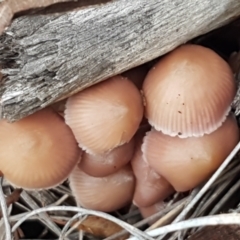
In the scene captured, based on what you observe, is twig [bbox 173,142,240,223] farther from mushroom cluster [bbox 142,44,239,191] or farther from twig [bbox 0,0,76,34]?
twig [bbox 0,0,76,34]

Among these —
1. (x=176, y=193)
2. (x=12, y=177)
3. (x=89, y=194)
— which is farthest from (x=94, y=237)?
(x=12, y=177)

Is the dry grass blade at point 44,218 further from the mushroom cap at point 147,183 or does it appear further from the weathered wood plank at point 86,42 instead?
the weathered wood plank at point 86,42

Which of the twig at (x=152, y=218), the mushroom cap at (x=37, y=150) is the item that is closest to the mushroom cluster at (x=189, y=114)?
the twig at (x=152, y=218)

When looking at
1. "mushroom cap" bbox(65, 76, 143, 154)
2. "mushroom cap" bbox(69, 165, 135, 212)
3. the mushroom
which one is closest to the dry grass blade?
"mushroom cap" bbox(69, 165, 135, 212)

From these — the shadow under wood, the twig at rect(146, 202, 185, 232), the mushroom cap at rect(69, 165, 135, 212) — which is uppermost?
the shadow under wood

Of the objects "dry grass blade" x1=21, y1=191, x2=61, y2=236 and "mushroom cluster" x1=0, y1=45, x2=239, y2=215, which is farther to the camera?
"dry grass blade" x1=21, y1=191, x2=61, y2=236

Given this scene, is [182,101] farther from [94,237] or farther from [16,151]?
[94,237]

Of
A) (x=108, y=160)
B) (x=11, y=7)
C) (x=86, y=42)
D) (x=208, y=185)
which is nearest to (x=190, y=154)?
(x=208, y=185)
